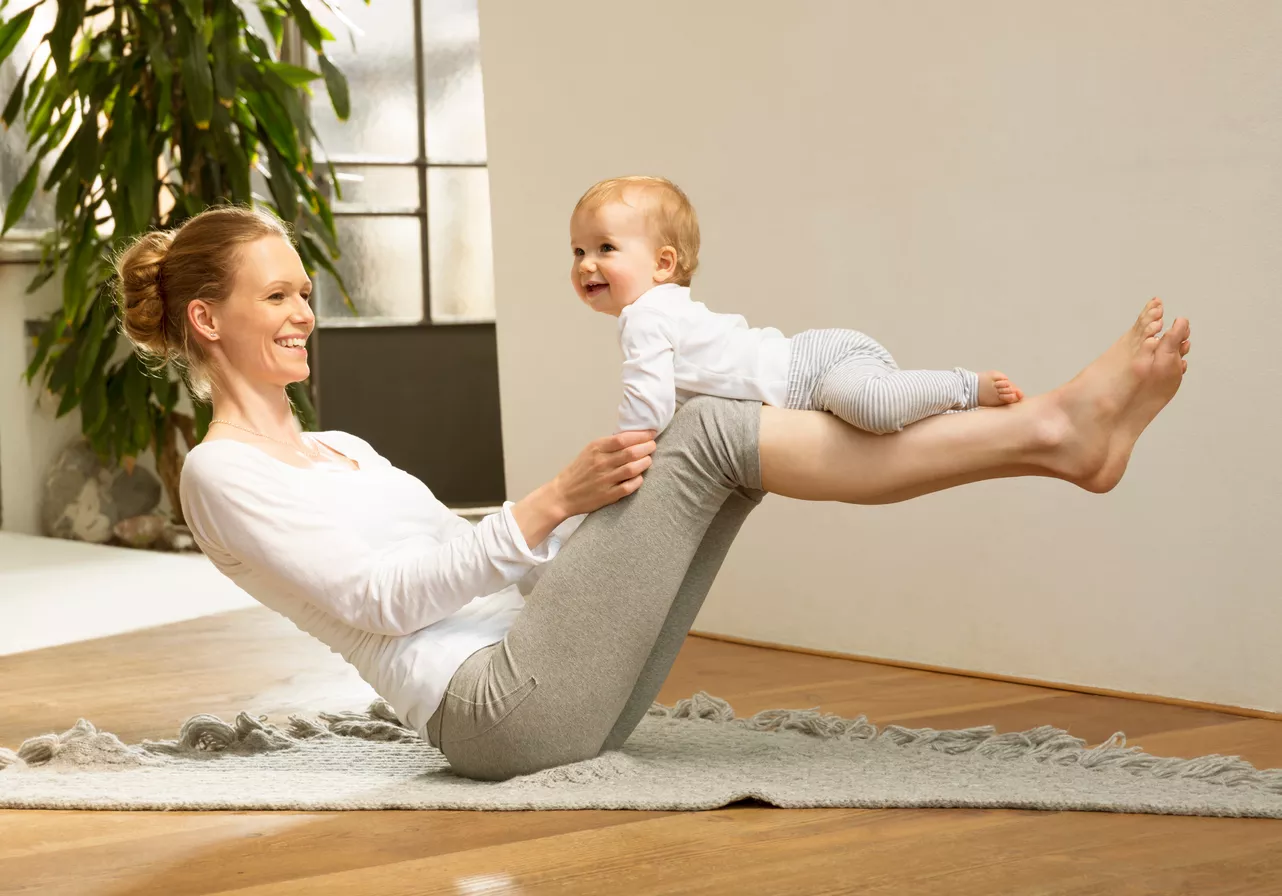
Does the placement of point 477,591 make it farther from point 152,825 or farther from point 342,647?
point 152,825

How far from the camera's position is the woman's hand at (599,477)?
1.71m

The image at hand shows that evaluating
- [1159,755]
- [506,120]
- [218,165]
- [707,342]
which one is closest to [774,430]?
[707,342]

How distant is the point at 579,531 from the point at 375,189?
4086 mm

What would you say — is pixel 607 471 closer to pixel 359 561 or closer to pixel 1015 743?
pixel 359 561

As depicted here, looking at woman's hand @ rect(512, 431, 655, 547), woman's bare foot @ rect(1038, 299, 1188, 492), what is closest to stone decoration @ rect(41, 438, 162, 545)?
woman's hand @ rect(512, 431, 655, 547)

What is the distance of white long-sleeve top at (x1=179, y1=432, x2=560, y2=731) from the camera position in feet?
5.69

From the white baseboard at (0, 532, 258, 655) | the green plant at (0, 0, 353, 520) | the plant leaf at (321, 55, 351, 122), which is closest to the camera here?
the white baseboard at (0, 532, 258, 655)

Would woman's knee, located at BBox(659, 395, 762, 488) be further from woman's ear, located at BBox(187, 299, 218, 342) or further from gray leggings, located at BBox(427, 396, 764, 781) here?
woman's ear, located at BBox(187, 299, 218, 342)

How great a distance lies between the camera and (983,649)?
2736mm

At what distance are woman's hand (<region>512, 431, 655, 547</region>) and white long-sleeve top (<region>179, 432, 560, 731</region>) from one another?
0.06m

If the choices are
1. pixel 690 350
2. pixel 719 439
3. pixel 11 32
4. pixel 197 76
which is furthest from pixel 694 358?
pixel 11 32

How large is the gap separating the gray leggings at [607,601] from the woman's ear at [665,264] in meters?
0.27

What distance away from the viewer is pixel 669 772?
188cm

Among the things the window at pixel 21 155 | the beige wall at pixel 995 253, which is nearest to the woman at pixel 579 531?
the beige wall at pixel 995 253
